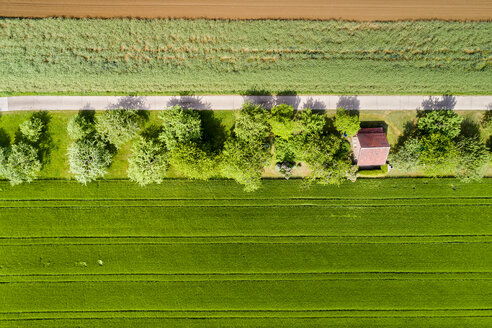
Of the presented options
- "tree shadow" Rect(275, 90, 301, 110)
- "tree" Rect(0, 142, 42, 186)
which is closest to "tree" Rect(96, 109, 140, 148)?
"tree" Rect(0, 142, 42, 186)

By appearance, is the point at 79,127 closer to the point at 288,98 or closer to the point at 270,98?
the point at 270,98

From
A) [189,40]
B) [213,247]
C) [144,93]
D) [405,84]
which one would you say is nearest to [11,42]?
[144,93]

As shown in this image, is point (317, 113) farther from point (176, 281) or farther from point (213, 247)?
point (176, 281)

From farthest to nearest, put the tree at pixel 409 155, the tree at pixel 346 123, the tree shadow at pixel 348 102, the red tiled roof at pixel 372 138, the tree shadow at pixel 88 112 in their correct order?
the tree shadow at pixel 348 102 → the tree shadow at pixel 88 112 → the tree at pixel 409 155 → the red tiled roof at pixel 372 138 → the tree at pixel 346 123

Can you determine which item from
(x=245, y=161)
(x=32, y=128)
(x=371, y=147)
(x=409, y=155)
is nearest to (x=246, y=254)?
→ (x=245, y=161)

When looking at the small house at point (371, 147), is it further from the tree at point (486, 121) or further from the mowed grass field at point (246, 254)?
the tree at point (486, 121)

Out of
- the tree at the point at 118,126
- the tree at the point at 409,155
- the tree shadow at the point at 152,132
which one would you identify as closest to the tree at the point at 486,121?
the tree at the point at 409,155
